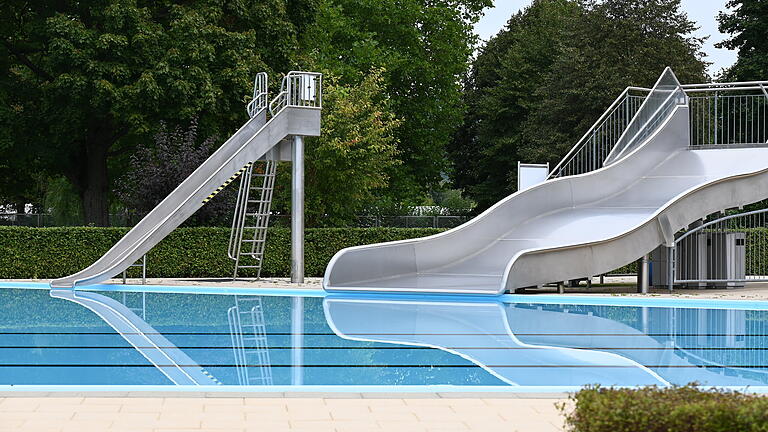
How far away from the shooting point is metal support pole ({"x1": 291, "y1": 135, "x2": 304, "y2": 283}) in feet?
71.6

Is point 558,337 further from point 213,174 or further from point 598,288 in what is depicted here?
point 213,174

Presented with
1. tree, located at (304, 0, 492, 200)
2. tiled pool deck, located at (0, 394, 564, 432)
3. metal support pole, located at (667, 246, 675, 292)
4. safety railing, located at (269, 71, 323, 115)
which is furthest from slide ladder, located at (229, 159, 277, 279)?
tree, located at (304, 0, 492, 200)

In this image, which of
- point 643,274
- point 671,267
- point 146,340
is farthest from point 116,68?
point 146,340

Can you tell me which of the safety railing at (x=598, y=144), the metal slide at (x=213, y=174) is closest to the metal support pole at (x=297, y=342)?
the metal slide at (x=213, y=174)

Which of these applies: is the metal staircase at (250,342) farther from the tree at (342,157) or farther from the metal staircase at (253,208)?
the tree at (342,157)

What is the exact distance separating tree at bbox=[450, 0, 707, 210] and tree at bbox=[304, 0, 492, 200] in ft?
6.92

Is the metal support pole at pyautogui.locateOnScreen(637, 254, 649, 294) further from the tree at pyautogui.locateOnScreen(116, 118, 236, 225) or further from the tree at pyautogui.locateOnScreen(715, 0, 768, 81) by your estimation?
the tree at pyautogui.locateOnScreen(715, 0, 768, 81)

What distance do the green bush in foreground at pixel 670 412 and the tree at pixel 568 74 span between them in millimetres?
34183

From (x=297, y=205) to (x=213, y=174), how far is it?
6.93 feet

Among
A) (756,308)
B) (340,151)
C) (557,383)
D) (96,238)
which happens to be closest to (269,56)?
(340,151)

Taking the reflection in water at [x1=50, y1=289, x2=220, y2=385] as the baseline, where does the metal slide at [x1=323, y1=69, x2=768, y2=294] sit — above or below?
above

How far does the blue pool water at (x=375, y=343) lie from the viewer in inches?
358

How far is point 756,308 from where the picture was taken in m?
16.5

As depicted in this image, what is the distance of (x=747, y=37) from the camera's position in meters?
40.5
